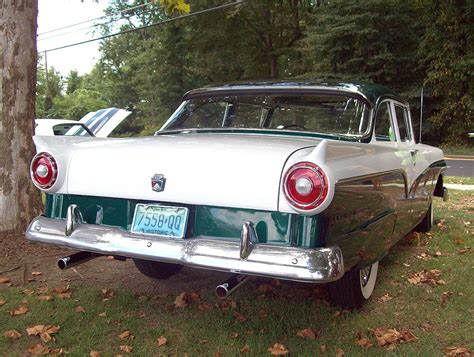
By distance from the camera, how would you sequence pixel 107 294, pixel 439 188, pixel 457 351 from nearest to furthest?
pixel 457 351, pixel 107 294, pixel 439 188

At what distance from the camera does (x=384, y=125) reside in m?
4.20

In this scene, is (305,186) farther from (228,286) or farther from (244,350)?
(244,350)

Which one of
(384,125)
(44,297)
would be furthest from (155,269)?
(384,125)

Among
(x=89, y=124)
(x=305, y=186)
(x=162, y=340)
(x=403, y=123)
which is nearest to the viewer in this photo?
(x=305, y=186)

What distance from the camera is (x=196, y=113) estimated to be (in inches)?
172

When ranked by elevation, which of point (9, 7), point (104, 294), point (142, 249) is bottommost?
point (104, 294)

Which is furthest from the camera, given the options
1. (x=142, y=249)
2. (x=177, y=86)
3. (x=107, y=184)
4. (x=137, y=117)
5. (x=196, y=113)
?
(x=137, y=117)

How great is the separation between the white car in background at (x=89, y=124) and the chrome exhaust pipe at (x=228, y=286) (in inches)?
293

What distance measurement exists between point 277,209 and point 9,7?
341 cm

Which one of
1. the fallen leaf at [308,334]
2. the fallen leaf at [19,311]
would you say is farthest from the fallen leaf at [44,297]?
the fallen leaf at [308,334]

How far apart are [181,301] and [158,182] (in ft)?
3.97

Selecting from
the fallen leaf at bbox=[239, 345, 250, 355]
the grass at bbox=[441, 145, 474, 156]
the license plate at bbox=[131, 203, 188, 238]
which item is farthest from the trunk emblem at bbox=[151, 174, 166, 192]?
the grass at bbox=[441, 145, 474, 156]

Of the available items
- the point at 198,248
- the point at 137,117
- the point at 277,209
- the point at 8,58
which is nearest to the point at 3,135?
the point at 8,58

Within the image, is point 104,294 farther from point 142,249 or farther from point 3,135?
point 3,135
